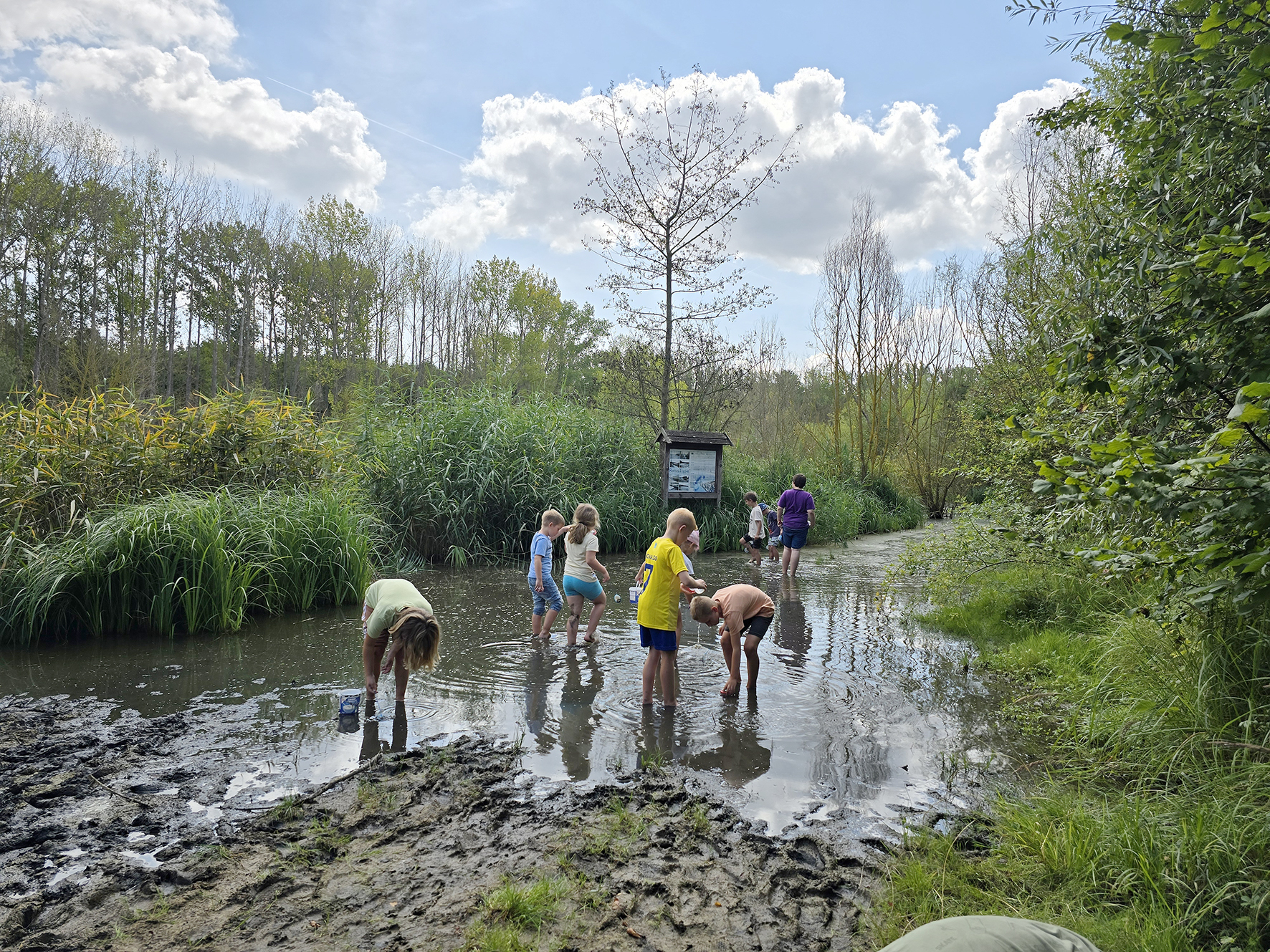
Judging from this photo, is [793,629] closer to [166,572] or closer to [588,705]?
[588,705]

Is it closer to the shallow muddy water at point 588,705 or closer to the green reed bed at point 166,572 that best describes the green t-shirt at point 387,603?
the shallow muddy water at point 588,705

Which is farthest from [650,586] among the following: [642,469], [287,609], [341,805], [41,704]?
[642,469]

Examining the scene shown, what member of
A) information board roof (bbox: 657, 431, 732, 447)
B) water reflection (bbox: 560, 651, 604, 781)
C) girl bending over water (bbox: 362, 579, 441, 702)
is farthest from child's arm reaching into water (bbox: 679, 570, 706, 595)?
information board roof (bbox: 657, 431, 732, 447)

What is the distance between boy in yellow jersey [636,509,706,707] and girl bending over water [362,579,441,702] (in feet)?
5.27

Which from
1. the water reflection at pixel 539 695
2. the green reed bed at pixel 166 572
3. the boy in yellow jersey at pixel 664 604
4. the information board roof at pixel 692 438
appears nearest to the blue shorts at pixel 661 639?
the boy in yellow jersey at pixel 664 604

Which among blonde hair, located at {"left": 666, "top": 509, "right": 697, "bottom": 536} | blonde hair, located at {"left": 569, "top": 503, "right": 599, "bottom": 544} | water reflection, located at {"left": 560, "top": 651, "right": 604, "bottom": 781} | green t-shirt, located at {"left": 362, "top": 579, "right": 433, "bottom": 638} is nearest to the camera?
water reflection, located at {"left": 560, "top": 651, "right": 604, "bottom": 781}

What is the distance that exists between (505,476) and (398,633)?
891cm

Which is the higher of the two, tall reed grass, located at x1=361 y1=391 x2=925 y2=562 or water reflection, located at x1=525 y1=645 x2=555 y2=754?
tall reed grass, located at x1=361 y1=391 x2=925 y2=562

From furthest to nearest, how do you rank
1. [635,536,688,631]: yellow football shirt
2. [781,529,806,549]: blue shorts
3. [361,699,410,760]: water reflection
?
1. [781,529,806,549]: blue shorts
2. [635,536,688,631]: yellow football shirt
3. [361,699,410,760]: water reflection

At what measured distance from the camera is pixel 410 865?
343 cm

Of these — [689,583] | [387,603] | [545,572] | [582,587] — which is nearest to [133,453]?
[545,572]

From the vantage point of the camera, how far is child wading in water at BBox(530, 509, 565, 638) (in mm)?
7598

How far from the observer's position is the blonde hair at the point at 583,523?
24.8ft

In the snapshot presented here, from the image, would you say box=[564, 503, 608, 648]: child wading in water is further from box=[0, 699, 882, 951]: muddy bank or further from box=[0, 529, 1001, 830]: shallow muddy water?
box=[0, 699, 882, 951]: muddy bank
